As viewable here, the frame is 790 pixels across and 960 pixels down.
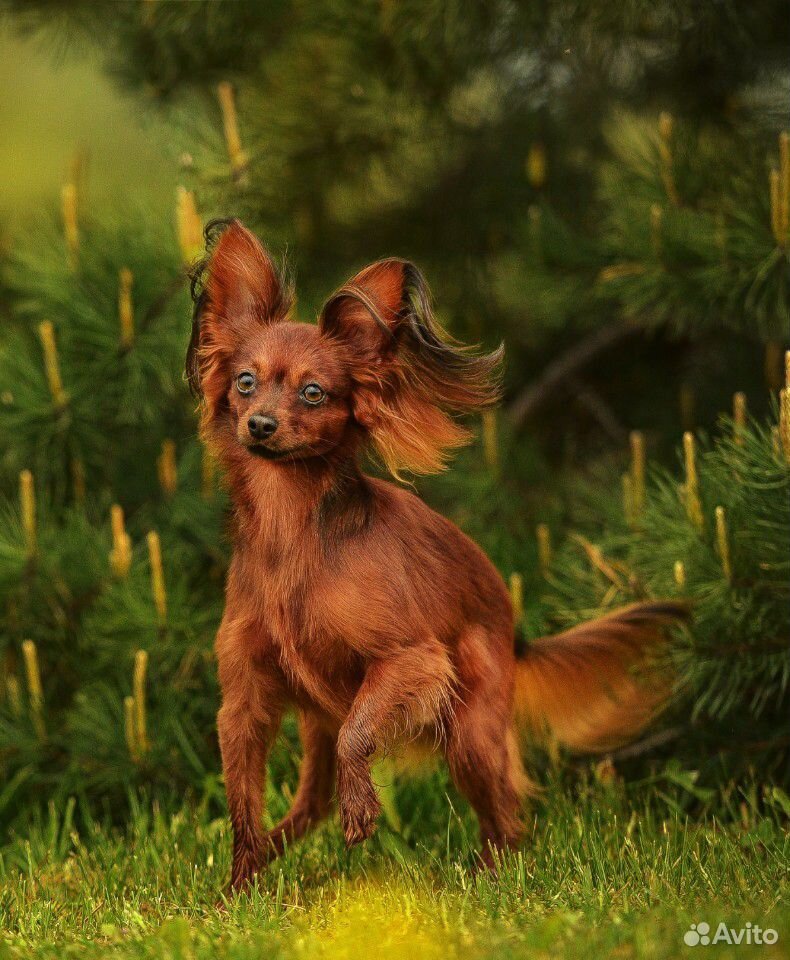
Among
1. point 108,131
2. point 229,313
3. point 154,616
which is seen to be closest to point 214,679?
point 154,616

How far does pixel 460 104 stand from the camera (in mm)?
5129

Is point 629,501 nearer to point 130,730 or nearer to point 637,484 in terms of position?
point 637,484

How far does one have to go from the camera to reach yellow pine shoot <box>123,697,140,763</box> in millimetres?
Answer: 3883

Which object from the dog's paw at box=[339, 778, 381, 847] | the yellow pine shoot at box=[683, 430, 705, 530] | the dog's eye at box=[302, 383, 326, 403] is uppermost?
the dog's eye at box=[302, 383, 326, 403]

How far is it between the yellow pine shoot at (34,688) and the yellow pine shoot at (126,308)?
1.01m

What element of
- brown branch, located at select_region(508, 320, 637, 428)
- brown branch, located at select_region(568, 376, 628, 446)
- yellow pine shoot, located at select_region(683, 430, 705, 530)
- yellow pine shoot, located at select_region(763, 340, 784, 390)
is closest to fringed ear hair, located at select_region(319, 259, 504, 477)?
yellow pine shoot, located at select_region(683, 430, 705, 530)

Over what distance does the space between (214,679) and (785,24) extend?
3.02m

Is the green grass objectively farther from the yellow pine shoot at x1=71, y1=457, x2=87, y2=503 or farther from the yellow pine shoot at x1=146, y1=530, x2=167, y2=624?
the yellow pine shoot at x1=71, y1=457, x2=87, y2=503

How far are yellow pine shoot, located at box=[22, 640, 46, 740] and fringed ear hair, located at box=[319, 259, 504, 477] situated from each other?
1.65 meters

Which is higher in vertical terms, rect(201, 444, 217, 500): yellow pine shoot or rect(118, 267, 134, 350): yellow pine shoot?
rect(118, 267, 134, 350): yellow pine shoot

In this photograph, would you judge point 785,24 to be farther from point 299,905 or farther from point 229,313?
point 299,905

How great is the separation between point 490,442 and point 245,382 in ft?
6.32

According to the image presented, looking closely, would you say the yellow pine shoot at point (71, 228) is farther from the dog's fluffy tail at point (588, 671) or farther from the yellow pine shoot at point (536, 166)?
the dog's fluffy tail at point (588, 671)

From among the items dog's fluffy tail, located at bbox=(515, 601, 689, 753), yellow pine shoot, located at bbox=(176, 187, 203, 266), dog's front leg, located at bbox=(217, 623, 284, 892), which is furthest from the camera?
yellow pine shoot, located at bbox=(176, 187, 203, 266)
